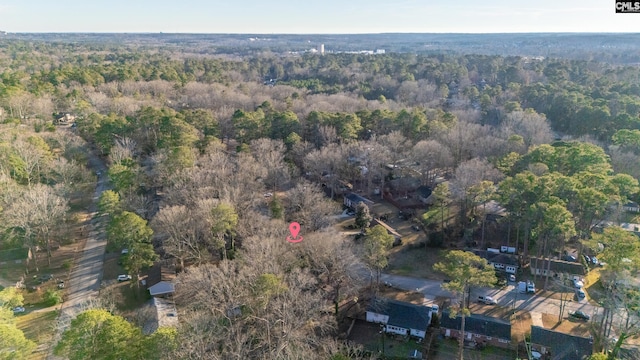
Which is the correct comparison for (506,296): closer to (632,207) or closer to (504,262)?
(504,262)

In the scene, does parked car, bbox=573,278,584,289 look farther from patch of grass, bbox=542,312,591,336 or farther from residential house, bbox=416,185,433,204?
residential house, bbox=416,185,433,204

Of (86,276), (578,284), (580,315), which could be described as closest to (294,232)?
(86,276)

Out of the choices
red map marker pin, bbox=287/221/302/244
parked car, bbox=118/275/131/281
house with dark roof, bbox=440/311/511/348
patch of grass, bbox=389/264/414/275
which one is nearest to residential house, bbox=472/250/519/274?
patch of grass, bbox=389/264/414/275

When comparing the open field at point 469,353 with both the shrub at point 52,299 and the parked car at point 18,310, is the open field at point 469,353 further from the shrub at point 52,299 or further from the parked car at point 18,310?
the parked car at point 18,310

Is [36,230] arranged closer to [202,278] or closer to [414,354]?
[202,278]

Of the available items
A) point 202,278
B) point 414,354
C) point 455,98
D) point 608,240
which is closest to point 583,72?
point 455,98

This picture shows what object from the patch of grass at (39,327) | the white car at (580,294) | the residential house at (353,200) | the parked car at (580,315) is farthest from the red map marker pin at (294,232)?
the white car at (580,294)

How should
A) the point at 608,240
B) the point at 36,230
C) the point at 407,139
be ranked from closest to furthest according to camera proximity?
the point at 608,240 < the point at 36,230 < the point at 407,139
